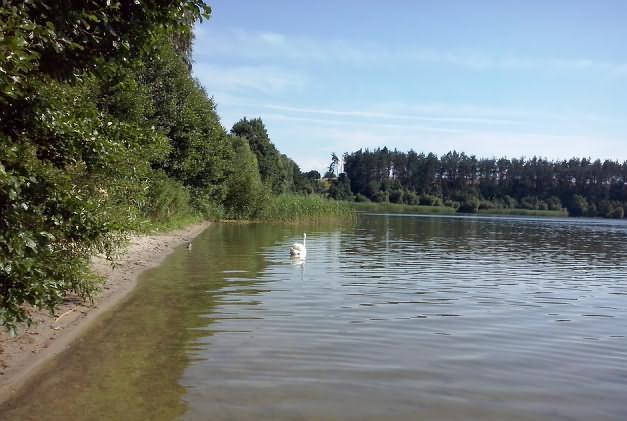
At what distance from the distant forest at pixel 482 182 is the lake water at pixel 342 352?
409 ft

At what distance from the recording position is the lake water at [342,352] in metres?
7.45

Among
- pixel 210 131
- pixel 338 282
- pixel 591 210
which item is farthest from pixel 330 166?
pixel 338 282

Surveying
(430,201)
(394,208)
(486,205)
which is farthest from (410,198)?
(394,208)

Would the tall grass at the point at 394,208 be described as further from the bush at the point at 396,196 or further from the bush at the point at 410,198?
Result: the bush at the point at 396,196

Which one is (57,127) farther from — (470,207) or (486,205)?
(486,205)

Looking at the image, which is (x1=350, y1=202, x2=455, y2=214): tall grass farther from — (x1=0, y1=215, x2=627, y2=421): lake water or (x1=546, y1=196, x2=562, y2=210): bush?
(x1=0, y1=215, x2=627, y2=421): lake water

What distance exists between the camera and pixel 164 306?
13.2 m

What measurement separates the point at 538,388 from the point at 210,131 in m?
31.8

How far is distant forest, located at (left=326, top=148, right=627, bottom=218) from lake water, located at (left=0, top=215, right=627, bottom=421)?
125 m

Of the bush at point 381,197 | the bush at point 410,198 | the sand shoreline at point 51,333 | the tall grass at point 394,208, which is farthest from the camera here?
the bush at point 410,198

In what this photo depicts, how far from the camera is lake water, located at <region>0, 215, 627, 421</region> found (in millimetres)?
7453

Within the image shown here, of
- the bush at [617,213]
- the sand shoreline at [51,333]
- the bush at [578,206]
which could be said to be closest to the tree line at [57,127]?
the sand shoreline at [51,333]

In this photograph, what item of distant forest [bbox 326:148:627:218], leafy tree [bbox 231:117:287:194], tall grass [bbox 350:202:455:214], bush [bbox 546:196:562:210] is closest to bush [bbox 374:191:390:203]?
distant forest [bbox 326:148:627:218]

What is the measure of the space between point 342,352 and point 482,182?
16858 cm
